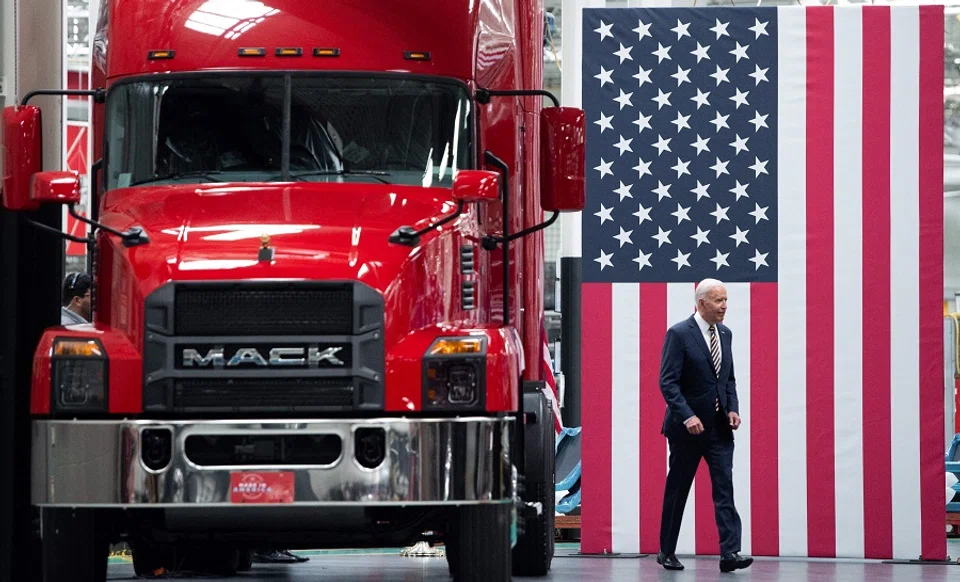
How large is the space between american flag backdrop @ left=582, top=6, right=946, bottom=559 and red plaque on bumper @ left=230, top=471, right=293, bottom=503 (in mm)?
6098

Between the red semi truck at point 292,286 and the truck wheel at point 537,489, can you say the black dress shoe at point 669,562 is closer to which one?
the truck wheel at point 537,489

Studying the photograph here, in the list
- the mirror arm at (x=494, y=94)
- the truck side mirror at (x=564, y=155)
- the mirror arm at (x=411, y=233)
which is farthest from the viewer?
the mirror arm at (x=494, y=94)

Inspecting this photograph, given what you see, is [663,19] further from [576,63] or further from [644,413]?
[576,63]

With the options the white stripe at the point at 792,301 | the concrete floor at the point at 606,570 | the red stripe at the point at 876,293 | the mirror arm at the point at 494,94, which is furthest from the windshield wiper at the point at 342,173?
the red stripe at the point at 876,293

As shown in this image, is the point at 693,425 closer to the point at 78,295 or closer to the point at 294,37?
the point at 78,295

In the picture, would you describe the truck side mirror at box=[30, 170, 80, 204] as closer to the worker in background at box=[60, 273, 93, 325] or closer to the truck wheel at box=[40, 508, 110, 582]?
the truck wheel at box=[40, 508, 110, 582]

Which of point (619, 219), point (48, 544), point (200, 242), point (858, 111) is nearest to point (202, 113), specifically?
point (200, 242)


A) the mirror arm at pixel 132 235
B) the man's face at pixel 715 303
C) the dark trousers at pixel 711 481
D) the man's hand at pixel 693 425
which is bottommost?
the dark trousers at pixel 711 481

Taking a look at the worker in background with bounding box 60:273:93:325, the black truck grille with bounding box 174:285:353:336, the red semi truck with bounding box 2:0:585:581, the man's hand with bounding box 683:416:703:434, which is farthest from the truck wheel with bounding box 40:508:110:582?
the man's hand with bounding box 683:416:703:434

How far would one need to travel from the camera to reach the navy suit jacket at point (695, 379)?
12859mm

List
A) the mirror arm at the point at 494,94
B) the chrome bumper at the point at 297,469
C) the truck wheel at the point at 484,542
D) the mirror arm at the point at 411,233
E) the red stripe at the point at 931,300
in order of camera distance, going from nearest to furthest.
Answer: the chrome bumper at the point at 297,469, the truck wheel at the point at 484,542, the mirror arm at the point at 411,233, the mirror arm at the point at 494,94, the red stripe at the point at 931,300

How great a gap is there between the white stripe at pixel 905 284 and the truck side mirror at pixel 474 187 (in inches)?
235

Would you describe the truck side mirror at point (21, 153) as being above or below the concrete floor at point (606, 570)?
above

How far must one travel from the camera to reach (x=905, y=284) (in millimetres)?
13664
